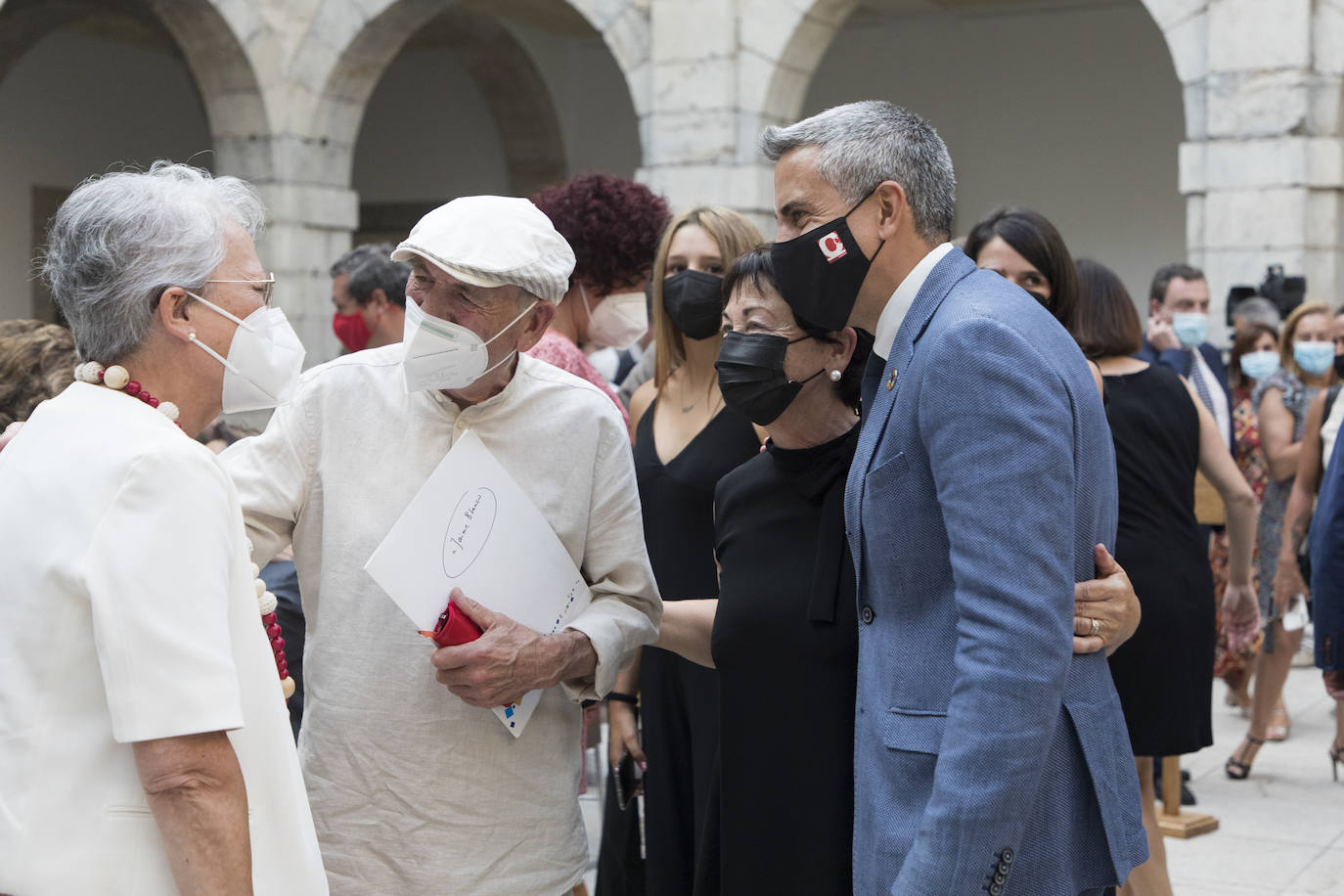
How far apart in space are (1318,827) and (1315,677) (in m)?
3.17

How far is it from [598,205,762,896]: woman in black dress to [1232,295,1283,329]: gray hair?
4.79 meters

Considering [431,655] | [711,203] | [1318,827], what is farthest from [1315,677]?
[431,655]

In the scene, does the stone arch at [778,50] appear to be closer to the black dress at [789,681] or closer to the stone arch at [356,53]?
the stone arch at [356,53]

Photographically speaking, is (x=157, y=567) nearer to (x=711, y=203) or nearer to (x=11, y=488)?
(x=11, y=488)

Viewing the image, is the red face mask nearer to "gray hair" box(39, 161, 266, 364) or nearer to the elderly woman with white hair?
"gray hair" box(39, 161, 266, 364)

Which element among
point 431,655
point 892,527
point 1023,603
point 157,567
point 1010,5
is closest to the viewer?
point 157,567

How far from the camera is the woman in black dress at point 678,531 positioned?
10.2 ft

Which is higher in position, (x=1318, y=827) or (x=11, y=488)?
(x=11, y=488)

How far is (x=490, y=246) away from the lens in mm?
2301

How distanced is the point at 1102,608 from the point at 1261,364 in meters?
5.97

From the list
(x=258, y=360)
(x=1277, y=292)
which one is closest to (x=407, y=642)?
(x=258, y=360)

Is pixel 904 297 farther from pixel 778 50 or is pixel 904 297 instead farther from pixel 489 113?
pixel 489 113

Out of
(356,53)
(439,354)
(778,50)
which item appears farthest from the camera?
(356,53)

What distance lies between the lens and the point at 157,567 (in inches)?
62.9
